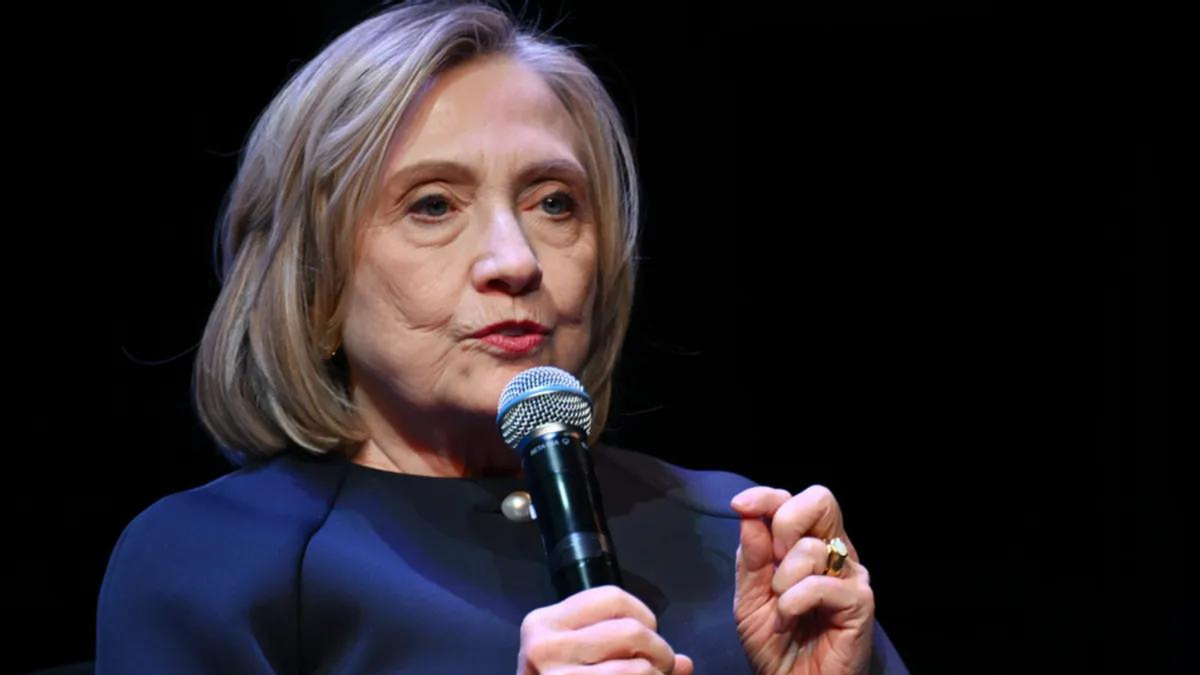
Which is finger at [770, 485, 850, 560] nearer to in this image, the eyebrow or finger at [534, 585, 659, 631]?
finger at [534, 585, 659, 631]

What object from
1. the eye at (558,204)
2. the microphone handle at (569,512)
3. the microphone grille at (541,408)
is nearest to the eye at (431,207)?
the eye at (558,204)

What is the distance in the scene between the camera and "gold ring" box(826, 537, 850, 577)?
4.34ft

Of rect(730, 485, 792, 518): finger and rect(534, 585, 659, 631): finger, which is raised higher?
rect(534, 585, 659, 631): finger

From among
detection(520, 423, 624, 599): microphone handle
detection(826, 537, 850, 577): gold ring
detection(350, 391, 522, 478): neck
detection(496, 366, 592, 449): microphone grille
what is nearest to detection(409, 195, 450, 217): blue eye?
detection(350, 391, 522, 478): neck

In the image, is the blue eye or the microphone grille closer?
the microphone grille

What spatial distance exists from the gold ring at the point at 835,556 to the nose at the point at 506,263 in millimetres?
392

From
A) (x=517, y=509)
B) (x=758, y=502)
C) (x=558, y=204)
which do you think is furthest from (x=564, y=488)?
(x=558, y=204)

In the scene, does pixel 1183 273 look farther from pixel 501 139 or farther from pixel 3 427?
pixel 3 427

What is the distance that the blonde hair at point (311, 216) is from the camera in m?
1.49

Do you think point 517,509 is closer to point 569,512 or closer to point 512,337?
point 512,337

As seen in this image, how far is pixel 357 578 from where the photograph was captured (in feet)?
4.55

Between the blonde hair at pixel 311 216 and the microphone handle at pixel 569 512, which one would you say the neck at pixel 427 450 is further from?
the microphone handle at pixel 569 512

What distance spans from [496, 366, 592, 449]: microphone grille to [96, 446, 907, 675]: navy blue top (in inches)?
10.5

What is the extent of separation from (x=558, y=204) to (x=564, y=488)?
1.73ft
